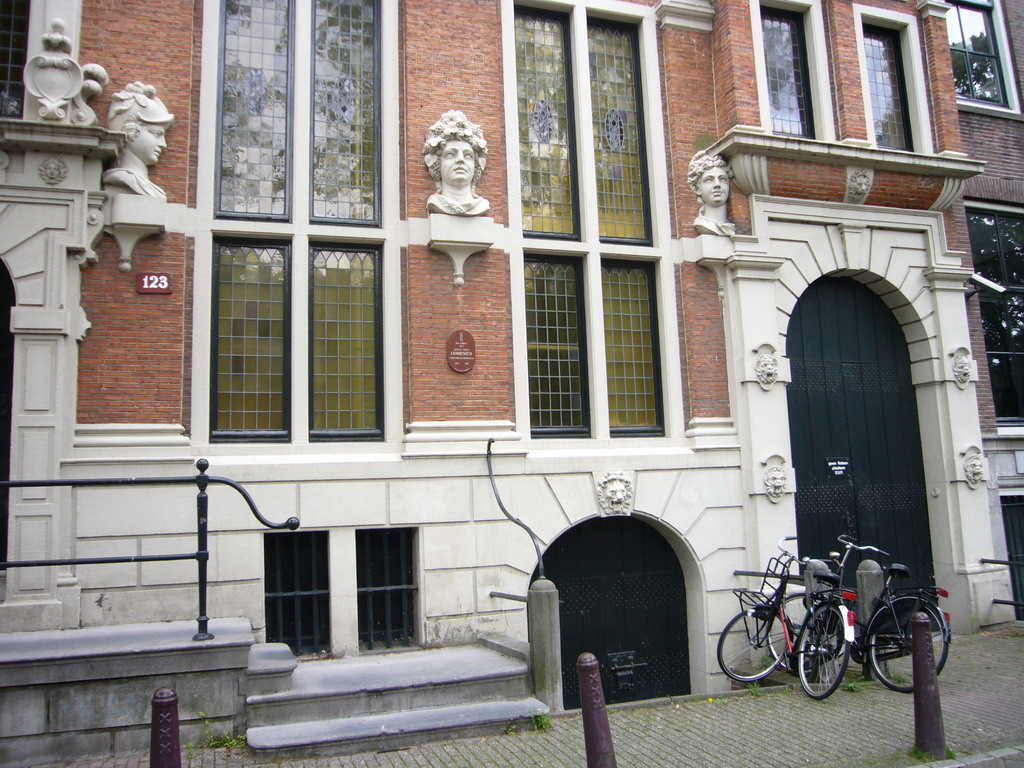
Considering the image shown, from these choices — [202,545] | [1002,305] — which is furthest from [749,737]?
[1002,305]

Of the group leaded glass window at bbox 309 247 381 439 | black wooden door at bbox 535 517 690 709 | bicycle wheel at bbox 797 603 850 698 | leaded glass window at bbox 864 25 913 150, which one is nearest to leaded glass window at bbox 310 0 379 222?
leaded glass window at bbox 309 247 381 439

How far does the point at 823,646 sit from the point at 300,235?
291 inches

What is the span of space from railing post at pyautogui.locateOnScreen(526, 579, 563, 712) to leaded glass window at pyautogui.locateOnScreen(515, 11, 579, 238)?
203 inches

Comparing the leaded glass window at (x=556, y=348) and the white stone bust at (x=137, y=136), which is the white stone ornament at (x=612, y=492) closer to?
the leaded glass window at (x=556, y=348)

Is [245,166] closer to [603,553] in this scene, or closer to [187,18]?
[187,18]

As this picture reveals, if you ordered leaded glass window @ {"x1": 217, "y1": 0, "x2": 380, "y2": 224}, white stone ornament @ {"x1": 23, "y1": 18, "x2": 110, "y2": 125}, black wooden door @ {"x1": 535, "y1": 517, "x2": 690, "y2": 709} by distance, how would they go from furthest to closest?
black wooden door @ {"x1": 535, "y1": 517, "x2": 690, "y2": 709}
leaded glass window @ {"x1": 217, "y1": 0, "x2": 380, "y2": 224}
white stone ornament @ {"x1": 23, "y1": 18, "x2": 110, "y2": 125}

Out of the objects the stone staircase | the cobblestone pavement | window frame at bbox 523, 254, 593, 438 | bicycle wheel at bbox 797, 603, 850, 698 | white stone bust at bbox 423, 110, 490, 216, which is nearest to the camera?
the cobblestone pavement

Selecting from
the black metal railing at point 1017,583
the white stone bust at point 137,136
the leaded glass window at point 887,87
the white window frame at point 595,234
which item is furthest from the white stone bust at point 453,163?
the black metal railing at point 1017,583

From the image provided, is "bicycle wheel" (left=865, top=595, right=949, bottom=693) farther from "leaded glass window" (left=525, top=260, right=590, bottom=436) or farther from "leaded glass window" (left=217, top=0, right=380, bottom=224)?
"leaded glass window" (left=217, top=0, right=380, bottom=224)

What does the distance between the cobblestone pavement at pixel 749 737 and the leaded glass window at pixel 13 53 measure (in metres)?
6.89

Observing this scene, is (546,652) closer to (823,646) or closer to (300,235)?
(823,646)

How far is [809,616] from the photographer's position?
8695 millimetres

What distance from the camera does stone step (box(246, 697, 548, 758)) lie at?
21.2ft

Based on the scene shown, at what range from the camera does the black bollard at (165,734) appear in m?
4.42
